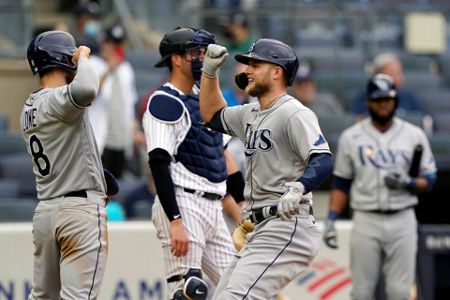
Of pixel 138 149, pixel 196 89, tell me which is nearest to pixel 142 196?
pixel 138 149

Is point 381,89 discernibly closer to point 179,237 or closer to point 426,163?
point 426,163

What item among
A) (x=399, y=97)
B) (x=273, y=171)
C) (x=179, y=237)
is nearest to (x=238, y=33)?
(x=399, y=97)

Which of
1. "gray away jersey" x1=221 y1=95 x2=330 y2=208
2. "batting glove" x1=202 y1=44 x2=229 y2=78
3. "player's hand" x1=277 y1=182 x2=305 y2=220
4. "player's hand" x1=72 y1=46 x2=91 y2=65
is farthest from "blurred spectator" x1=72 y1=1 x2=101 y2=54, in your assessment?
"player's hand" x1=277 y1=182 x2=305 y2=220

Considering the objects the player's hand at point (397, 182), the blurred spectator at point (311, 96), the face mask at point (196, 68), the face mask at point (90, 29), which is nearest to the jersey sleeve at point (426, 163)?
the player's hand at point (397, 182)

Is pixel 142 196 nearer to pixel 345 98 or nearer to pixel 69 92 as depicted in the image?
pixel 345 98

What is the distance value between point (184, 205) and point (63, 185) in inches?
40.6

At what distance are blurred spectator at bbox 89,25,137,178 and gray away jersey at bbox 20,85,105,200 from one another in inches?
193

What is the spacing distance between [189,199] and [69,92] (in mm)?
1389

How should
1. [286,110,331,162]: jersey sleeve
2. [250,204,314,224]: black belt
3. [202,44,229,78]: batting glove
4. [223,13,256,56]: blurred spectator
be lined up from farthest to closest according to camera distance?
[223,13,256,56]: blurred spectator → [202,44,229,78]: batting glove → [250,204,314,224]: black belt → [286,110,331,162]: jersey sleeve

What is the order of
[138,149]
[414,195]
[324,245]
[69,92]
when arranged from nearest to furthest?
[69,92]
[414,195]
[324,245]
[138,149]

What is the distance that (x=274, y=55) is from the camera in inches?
289

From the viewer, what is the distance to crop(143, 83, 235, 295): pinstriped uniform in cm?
809

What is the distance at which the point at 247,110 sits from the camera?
7527 mm

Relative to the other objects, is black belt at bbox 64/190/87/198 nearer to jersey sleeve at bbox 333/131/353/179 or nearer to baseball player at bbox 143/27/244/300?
baseball player at bbox 143/27/244/300
